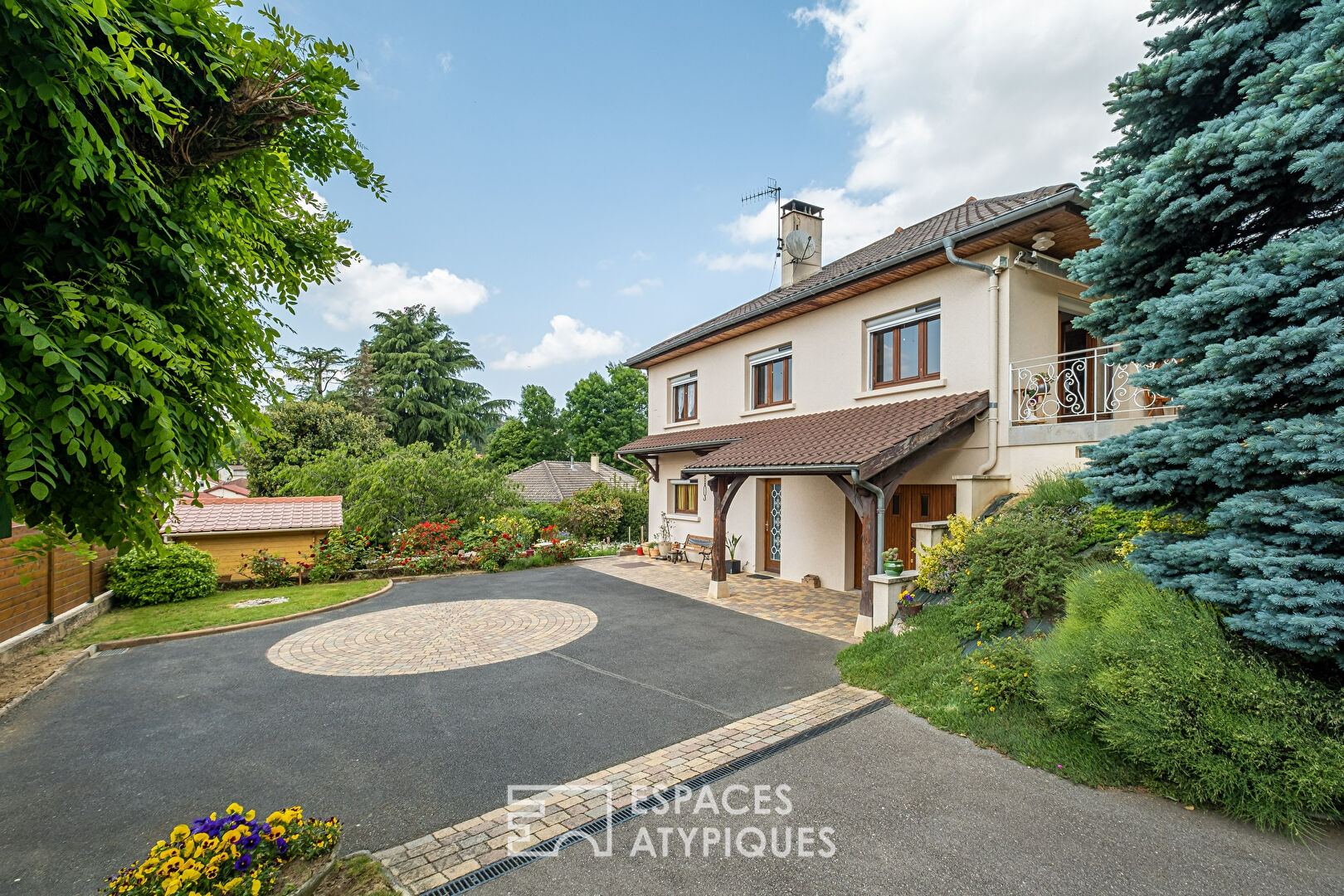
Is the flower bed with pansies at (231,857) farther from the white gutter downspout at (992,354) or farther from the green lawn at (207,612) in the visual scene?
the white gutter downspout at (992,354)

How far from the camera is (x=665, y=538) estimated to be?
1612 cm

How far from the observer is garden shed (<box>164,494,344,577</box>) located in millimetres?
11086

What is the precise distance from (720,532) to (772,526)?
2.75 metres

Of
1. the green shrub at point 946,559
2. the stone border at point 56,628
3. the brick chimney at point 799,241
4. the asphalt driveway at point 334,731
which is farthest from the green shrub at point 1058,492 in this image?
the stone border at point 56,628

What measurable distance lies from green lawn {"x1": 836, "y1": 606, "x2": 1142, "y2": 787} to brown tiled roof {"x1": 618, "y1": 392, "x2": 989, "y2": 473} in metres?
2.28

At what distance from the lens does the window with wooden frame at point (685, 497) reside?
15.1 meters

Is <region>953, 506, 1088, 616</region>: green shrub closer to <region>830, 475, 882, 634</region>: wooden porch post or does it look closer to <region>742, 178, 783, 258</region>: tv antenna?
<region>830, 475, 882, 634</region>: wooden porch post

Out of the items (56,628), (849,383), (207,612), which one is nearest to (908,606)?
(849,383)

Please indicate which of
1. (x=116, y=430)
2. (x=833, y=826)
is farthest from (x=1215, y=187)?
(x=116, y=430)

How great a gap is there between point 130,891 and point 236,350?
2.45 meters

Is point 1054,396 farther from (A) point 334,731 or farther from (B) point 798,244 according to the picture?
(A) point 334,731

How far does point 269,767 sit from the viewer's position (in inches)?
Result: 171

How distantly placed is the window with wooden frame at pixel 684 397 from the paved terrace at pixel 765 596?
13.7 feet

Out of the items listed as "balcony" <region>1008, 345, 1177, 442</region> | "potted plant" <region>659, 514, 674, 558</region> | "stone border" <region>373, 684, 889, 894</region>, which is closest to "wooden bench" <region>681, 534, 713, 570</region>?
"potted plant" <region>659, 514, 674, 558</region>
